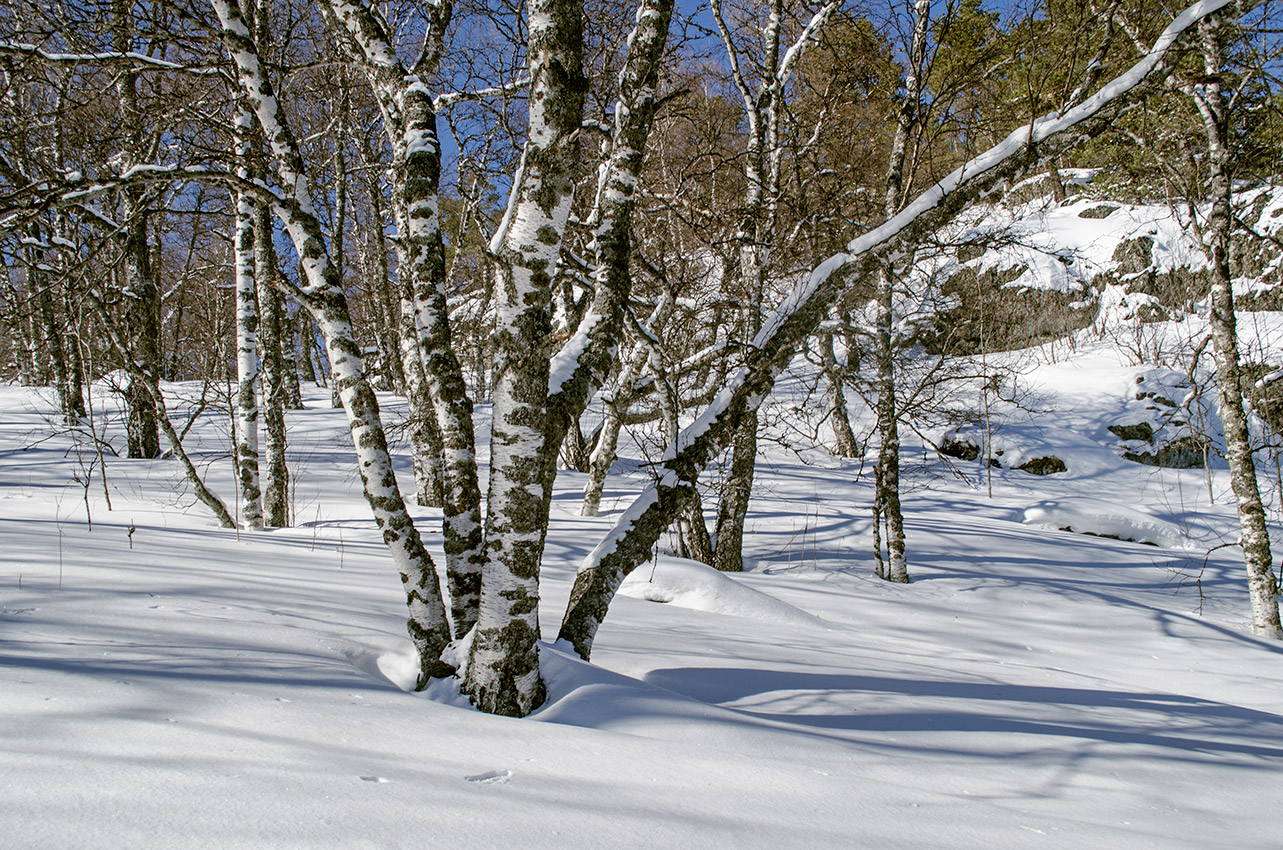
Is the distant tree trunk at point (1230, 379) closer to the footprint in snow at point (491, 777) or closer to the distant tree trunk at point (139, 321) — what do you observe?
the footprint in snow at point (491, 777)

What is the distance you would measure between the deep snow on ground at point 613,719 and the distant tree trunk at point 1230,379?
52cm

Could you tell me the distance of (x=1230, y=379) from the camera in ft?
21.6

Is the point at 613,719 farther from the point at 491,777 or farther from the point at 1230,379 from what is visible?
the point at 1230,379

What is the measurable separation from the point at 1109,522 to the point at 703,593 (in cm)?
922

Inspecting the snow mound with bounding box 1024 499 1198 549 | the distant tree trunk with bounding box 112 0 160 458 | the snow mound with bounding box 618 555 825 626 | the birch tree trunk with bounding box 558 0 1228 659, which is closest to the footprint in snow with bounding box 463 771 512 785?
the birch tree trunk with bounding box 558 0 1228 659

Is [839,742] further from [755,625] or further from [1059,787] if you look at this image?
[755,625]

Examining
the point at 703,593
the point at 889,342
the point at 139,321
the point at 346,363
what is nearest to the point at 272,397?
the point at 139,321

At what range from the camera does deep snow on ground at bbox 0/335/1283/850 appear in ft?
4.61

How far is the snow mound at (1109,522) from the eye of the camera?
10.5m

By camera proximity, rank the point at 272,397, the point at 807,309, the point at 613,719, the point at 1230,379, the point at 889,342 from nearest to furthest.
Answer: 1. the point at 613,719
2. the point at 807,309
3. the point at 1230,379
4. the point at 889,342
5. the point at 272,397

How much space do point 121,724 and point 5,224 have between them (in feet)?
8.41

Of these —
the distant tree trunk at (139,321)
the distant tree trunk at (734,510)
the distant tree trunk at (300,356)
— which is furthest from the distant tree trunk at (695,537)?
the distant tree trunk at (300,356)

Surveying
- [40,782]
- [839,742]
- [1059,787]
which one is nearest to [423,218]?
[40,782]

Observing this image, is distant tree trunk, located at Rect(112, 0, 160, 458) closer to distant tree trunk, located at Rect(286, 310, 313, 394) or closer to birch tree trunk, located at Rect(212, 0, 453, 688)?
distant tree trunk, located at Rect(286, 310, 313, 394)
